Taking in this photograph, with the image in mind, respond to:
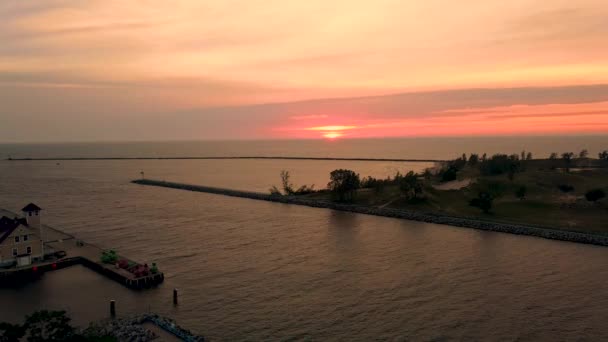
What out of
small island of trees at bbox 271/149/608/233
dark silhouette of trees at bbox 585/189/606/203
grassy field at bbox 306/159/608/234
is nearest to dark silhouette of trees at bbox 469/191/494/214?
small island of trees at bbox 271/149/608/233

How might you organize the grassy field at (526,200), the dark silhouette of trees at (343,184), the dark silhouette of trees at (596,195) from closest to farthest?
the grassy field at (526,200), the dark silhouette of trees at (596,195), the dark silhouette of trees at (343,184)

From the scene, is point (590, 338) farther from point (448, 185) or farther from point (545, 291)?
point (448, 185)

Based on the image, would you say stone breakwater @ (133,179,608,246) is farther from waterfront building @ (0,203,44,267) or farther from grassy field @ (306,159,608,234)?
waterfront building @ (0,203,44,267)

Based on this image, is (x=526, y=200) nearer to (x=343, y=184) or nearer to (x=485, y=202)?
(x=485, y=202)

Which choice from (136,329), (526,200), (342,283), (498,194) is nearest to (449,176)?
→ (498,194)

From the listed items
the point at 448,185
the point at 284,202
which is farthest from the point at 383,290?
the point at 448,185

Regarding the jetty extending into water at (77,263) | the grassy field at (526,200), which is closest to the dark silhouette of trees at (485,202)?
the grassy field at (526,200)

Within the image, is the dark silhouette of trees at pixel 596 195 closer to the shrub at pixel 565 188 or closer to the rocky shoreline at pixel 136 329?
the shrub at pixel 565 188
